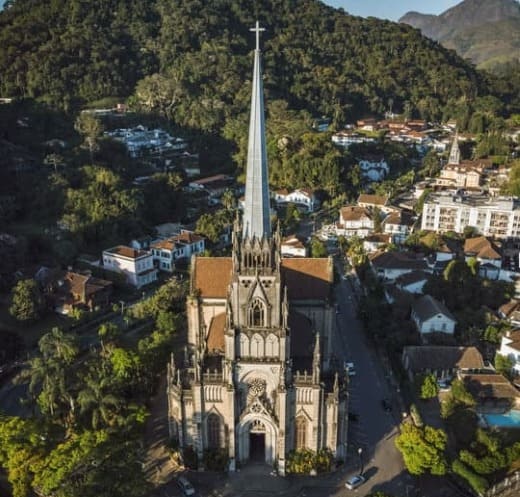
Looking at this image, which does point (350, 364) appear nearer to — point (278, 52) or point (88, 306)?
point (88, 306)

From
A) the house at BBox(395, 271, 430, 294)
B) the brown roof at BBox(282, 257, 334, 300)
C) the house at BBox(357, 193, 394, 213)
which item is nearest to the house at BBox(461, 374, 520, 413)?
the brown roof at BBox(282, 257, 334, 300)

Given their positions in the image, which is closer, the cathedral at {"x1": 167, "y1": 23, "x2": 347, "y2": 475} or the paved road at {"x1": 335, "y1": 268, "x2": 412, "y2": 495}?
the cathedral at {"x1": 167, "y1": 23, "x2": 347, "y2": 475}

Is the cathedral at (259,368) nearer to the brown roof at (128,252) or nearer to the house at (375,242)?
the brown roof at (128,252)

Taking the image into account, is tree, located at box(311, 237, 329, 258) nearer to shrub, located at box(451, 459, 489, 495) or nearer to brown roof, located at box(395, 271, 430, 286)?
brown roof, located at box(395, 271, 430, 286)

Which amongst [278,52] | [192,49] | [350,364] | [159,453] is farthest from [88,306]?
[278,52]

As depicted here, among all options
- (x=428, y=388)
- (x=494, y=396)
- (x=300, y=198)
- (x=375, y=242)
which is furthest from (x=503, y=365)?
(x=300, y=198)

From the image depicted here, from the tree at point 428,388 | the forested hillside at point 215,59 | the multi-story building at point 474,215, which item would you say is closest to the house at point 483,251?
the multi-story building at point 474,215

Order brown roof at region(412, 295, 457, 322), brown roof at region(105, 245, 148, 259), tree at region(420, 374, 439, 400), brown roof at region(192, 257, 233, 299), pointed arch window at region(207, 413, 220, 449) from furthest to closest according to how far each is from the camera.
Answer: brown roof at region(105, 245, 148, 259) < brown roof at region(412, 295, 457, 322) < tree at region(420, 374, 439, 400) < brown roof at region(192, 257, 233, 299) < pointed arch window at region(207, 413, 220, 449)
